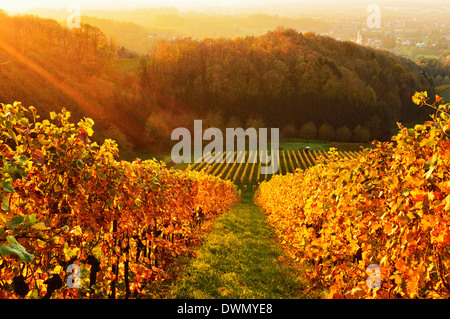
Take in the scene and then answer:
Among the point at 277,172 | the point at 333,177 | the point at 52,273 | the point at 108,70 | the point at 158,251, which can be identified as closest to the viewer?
the point at 52,273

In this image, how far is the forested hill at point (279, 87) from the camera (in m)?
114

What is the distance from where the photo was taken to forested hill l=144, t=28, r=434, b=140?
114m

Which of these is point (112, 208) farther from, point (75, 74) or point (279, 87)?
point (279, 87)

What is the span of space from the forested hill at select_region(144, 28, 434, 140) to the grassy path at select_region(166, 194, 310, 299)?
9026 centimetres

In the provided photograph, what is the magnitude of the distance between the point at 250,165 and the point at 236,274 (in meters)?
60.0

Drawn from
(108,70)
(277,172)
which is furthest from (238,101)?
(277,172)

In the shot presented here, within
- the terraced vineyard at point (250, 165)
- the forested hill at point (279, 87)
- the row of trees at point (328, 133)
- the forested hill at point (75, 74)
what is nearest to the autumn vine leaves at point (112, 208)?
the terraced vineyard at point (250, 165)

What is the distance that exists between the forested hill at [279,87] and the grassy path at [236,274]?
9026cm

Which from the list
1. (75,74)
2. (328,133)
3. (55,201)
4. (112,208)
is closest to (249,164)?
(75,74)

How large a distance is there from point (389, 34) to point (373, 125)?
112360mm

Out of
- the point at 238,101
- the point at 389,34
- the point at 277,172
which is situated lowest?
the point at 277,172

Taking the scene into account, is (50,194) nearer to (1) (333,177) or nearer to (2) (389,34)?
(1) (333,177)

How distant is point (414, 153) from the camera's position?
329 cm

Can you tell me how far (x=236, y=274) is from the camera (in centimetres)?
747
